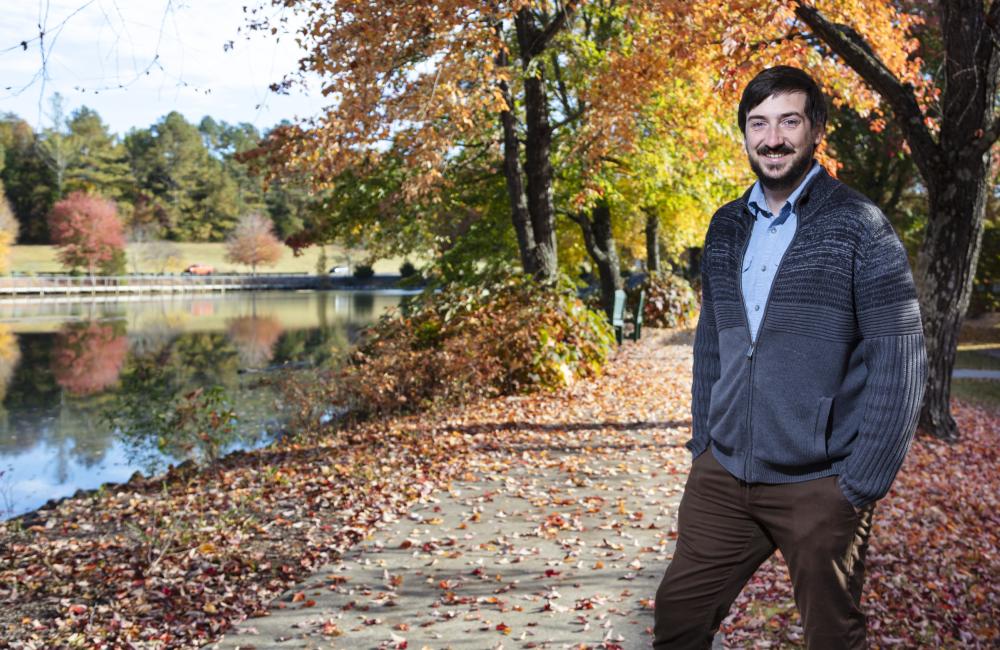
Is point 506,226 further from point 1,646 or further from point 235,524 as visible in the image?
point 1,646

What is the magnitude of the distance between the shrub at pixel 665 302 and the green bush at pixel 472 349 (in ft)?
36.8

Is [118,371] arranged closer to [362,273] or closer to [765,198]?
[765,198]

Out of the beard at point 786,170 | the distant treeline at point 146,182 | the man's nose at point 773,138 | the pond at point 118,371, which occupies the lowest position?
the pond at point 118,371

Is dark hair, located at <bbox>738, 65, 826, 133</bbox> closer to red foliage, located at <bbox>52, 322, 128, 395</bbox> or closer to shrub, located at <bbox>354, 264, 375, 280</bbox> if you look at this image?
red foliage, located at <bbox>52, 322, 128, 395</bbox>

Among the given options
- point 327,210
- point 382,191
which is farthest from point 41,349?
point 382,191

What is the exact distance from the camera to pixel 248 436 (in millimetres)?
13586

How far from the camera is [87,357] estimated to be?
1026 inches

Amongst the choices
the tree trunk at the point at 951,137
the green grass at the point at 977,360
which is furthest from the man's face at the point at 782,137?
the green grass at the point at 977,360

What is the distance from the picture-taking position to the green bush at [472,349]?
11.6 meters

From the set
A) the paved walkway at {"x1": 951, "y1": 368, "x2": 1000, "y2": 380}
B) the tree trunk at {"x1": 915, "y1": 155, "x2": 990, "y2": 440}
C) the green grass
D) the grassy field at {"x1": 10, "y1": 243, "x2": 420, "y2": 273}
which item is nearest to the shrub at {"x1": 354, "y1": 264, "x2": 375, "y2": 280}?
the grassy field at {"x1": 10, "y1": 243, "x2": 420, "y2": 273}

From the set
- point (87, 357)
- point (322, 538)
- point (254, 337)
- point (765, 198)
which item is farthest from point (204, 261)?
point (765, 198)

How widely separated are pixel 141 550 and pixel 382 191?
11.6 meters

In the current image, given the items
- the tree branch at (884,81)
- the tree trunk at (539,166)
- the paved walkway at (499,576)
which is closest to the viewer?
the paved walkway at (499,576)

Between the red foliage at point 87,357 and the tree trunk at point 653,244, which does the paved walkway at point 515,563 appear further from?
the tree trunk at point 653,244
